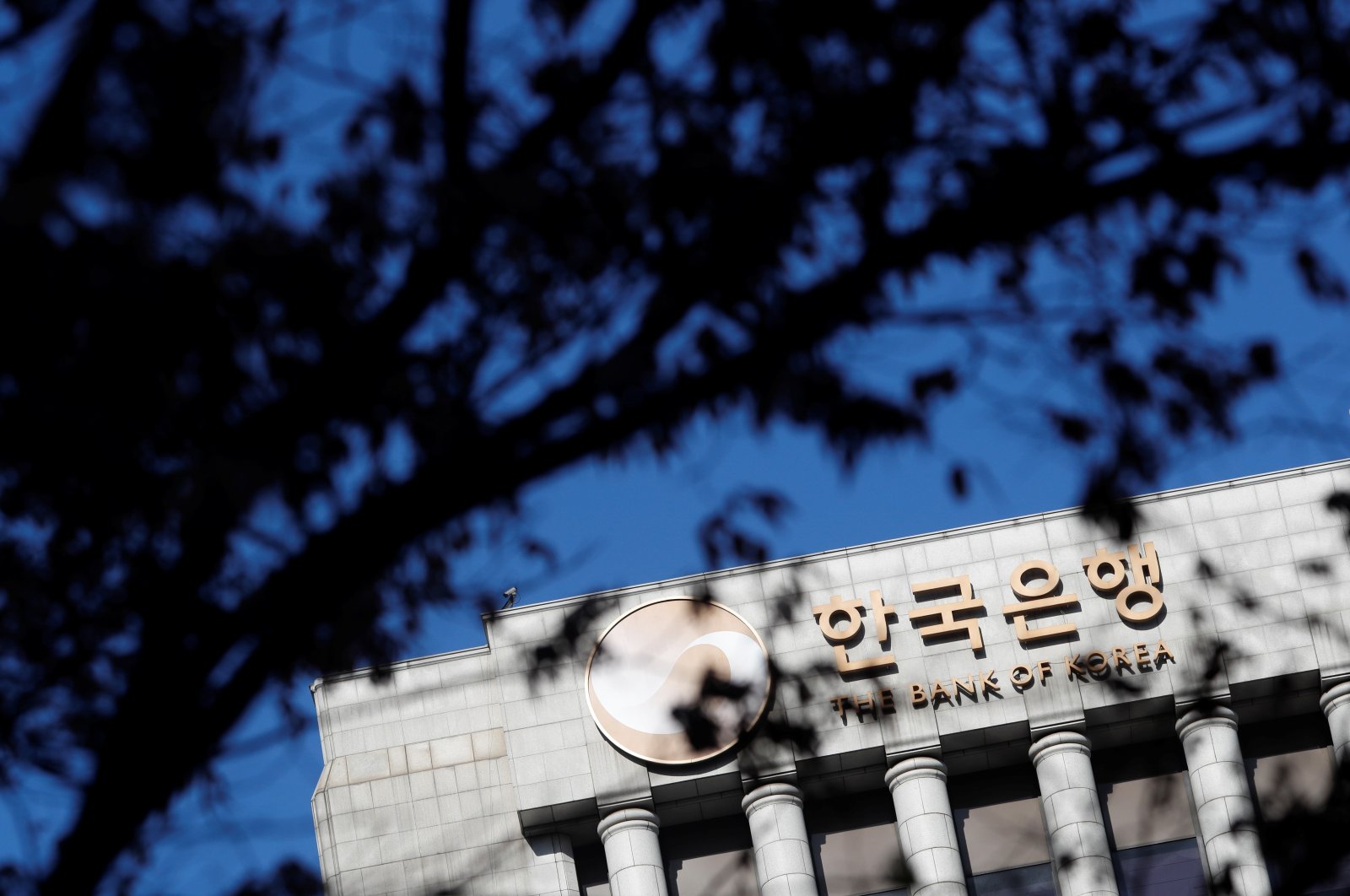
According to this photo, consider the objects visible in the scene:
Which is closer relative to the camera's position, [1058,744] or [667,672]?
[1058,744]

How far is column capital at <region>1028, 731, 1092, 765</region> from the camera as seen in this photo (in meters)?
34.8

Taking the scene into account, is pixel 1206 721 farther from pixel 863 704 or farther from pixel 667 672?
pixel 667 672

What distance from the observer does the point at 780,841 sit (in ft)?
112

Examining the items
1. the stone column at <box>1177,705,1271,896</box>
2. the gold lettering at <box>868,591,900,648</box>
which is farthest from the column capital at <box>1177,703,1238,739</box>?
the gold lettering at <box>868,591,900,648</box>

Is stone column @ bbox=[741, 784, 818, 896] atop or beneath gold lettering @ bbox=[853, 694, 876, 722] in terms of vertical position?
beneath

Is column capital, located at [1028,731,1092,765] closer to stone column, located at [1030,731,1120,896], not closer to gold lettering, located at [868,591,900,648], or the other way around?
stone column, located at [1030,731,1120,896]

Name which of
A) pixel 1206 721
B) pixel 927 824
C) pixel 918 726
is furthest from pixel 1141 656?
pixel 927 824

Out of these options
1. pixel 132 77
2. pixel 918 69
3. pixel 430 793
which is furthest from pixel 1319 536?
pixel 132 77

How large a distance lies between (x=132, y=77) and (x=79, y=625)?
2.70 meters

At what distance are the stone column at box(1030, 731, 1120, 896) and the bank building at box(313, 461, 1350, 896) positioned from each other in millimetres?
66

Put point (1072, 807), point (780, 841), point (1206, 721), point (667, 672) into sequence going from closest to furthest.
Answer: point (1072, 807) < point (780, 841) < point (1206, 721) < point (667, 672)

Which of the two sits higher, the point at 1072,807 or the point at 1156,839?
the point at 1072,807

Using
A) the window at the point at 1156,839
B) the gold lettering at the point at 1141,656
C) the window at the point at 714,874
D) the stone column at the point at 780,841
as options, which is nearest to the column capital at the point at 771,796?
the stone column at the point at 780,841

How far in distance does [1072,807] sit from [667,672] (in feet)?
25.9
